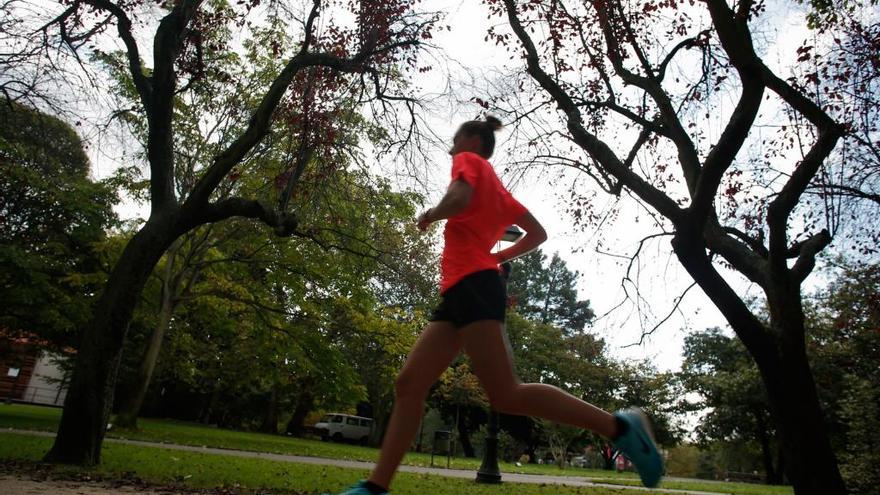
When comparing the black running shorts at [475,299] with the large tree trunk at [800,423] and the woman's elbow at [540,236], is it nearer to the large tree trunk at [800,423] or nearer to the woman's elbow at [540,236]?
the woman's elbow at [540,236]

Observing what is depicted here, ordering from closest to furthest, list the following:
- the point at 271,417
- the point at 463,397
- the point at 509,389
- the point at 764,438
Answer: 1. the point at 509,389
2. the point at 764,438
3. the point at 463,397
4. the point at 271,417

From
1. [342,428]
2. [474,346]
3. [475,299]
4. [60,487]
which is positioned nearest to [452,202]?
[475,299]

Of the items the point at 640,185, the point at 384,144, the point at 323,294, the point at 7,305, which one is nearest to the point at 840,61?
the point at 640,185

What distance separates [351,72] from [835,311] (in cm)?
2107

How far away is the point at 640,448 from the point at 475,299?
1.06 meters

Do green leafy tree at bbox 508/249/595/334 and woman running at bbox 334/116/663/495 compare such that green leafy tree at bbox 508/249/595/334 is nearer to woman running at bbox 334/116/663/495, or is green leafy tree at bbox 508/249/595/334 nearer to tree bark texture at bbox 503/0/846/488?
tree bark texture at bbox 503/0/846/488

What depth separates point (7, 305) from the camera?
1552 cm

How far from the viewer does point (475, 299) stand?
244cm

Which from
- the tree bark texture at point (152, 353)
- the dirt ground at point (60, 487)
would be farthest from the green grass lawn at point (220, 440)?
the dirt ground at point (60, 487)

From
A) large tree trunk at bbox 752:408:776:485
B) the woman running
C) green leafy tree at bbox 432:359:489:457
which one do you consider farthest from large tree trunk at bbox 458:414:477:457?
the woman running

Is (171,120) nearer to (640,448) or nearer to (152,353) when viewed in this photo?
(640,448)

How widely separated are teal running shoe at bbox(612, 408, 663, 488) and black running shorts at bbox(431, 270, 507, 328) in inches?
30.8

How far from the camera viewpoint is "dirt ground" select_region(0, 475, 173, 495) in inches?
178

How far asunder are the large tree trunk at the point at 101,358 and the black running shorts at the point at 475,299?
559 cm
